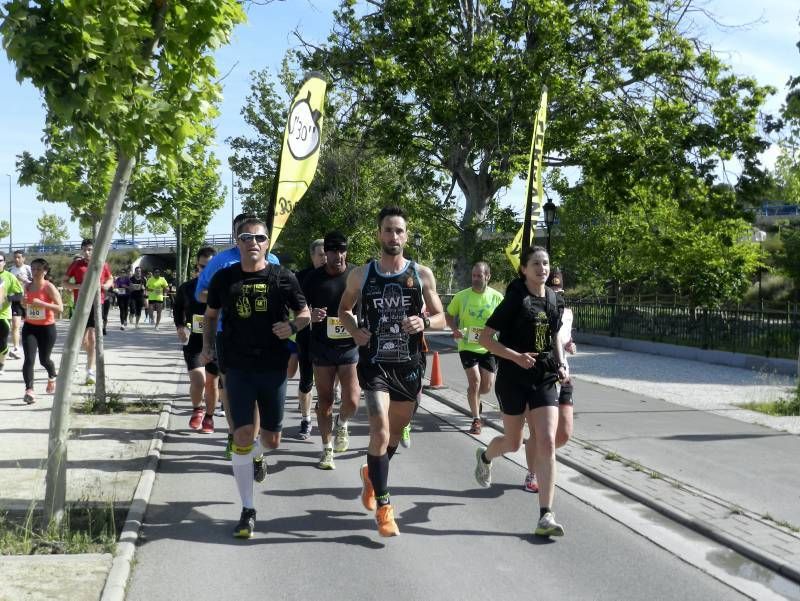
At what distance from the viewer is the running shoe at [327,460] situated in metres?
7.90

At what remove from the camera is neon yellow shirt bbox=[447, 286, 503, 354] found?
9.66m

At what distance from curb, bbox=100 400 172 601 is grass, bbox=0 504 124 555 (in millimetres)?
76

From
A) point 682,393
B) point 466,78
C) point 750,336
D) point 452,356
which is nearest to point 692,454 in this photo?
point 682,393

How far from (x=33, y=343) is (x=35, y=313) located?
1.24 ft

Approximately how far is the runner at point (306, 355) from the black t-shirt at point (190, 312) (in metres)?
1.03

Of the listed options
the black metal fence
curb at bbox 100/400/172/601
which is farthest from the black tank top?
the black metal fence

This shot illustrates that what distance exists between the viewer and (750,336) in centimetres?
1930

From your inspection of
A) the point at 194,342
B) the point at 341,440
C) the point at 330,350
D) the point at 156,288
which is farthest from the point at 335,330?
the point at 156,288

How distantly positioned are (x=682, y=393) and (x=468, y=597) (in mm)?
10359

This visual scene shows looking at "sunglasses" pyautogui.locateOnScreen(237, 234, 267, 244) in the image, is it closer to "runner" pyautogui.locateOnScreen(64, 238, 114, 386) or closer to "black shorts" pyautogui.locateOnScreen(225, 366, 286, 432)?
"black shorts" pyautogui.locateOnScreen(225, 366, 286, 432)

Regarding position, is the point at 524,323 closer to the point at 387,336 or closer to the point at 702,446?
the point at 387,336

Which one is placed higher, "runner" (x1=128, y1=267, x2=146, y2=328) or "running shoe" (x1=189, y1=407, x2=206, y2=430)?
"runner" (x1=128, y1=267, x2=146, y2=328)

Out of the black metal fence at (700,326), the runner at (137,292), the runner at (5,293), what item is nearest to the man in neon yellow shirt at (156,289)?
the runner at (137,292)

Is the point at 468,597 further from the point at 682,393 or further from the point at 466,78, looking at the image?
the point at 466,78
